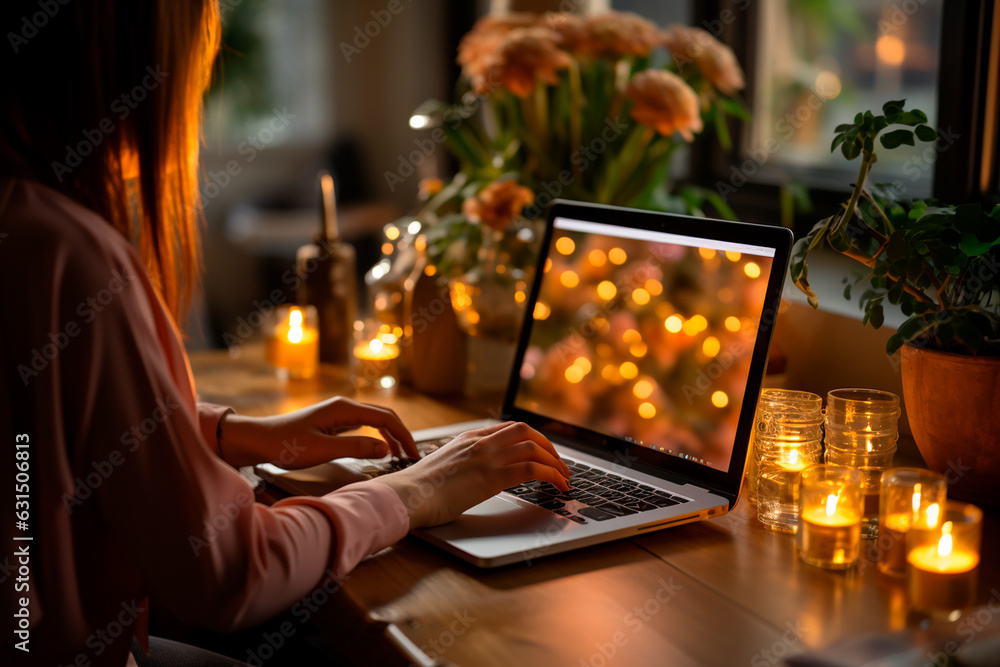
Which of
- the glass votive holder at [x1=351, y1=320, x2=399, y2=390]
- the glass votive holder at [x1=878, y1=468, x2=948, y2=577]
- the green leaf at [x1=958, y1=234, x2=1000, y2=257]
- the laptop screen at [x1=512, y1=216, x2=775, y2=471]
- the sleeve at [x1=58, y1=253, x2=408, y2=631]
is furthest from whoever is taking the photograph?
the glass votive holder at [x1=351, y1=320, x2=399, y2=390]

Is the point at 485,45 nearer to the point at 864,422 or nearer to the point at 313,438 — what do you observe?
the point at 313,438

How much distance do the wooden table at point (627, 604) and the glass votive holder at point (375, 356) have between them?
642mm

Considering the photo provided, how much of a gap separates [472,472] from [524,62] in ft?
2.56

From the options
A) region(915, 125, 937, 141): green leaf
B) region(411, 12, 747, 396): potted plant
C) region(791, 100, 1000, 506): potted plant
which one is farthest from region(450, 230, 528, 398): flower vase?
region(915, 125, 937, 141): green leaf

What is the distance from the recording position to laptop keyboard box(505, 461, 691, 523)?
92cm

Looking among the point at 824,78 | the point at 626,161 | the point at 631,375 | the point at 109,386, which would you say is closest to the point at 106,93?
the point at 109,386

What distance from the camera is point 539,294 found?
4.08 feet

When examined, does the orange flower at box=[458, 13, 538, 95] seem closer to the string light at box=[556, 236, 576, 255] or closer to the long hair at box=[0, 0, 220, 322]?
the string light at box=[556, 236, 576, 255]

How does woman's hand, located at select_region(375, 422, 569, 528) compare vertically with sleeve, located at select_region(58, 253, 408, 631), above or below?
below

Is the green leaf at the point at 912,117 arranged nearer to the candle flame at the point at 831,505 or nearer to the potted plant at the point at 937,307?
the potted plant at the point at 937,307

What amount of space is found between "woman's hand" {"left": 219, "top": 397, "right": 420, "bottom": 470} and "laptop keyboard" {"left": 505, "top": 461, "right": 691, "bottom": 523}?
0.17m

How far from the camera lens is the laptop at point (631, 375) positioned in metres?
0.91

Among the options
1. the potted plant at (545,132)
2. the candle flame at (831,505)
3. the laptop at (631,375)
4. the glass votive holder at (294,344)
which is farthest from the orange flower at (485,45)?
the candle flame at (831,505)

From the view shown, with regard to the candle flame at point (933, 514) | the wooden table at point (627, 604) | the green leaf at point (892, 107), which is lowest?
the wooden table at point (627, 604)
